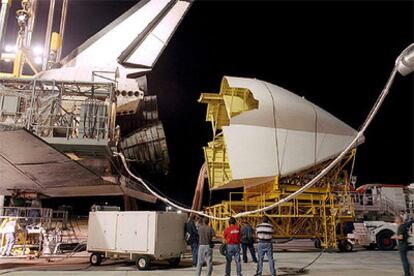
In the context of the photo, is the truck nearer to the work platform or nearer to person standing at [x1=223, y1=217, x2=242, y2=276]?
person standing at [x1=223, y1=217, x2=242, y2=276]

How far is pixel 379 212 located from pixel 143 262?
15.0 meters

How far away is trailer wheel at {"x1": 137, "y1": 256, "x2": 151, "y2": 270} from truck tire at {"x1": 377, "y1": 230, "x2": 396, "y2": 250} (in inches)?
512

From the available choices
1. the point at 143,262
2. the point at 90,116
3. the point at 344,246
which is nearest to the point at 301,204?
the point at 344,246

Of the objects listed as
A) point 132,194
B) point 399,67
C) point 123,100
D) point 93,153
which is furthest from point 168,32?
point 399,67

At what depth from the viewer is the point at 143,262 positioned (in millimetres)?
10695

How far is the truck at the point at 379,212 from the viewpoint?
1827 centimetres

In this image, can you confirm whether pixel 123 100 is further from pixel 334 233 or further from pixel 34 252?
pixel 334 233

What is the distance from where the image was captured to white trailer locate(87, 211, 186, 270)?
1083 centimetres

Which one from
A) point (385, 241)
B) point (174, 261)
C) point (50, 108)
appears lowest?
point (174, 261)

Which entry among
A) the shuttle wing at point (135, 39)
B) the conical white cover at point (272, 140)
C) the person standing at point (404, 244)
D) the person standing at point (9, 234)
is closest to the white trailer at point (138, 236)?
the person standing at point (9, 234)

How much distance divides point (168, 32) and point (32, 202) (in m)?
12.9

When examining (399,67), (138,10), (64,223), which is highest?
(138,10)

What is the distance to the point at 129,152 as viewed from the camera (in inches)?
980

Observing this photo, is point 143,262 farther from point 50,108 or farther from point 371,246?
point 371,246
